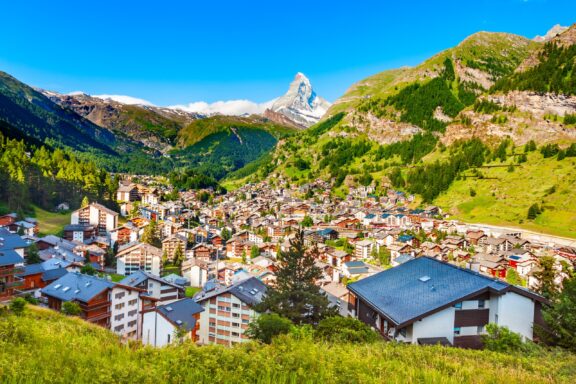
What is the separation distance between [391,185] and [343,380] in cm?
12958

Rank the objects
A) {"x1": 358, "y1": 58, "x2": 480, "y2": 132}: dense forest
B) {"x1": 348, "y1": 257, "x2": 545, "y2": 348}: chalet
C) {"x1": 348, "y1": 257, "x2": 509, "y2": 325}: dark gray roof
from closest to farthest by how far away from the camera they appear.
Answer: {"x1": 348, "y1": 257, "x2": 545, "y2": 348}: chalet < {"x1": 348, "y1": 257, "x2": 509, "y2": 325}: dark gray roof < {"x1": 358, "y1": 58, "x2": 480, "y2": 132}: dense forest

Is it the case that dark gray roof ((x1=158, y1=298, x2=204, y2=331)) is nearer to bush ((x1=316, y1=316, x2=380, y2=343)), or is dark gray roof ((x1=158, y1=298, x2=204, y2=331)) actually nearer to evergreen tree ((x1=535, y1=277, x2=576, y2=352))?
bush ((x1=316, y1=316, x2=380, y2=343))

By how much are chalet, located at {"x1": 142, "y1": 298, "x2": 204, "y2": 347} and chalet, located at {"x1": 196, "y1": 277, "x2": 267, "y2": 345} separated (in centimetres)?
92

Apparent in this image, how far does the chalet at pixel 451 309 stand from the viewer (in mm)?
16062

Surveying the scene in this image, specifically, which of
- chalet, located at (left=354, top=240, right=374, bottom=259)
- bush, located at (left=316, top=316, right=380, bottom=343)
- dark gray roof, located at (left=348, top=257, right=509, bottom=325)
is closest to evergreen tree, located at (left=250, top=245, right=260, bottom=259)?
chalet, located at (left=354, top=240, right=374, bottom=259)

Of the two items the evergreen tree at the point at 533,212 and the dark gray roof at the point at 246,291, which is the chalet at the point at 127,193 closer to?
the dark gray roof at the point at 246,291

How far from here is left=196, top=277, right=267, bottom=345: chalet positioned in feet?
113

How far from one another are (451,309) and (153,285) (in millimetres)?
38113

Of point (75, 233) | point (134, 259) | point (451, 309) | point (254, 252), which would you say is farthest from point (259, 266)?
point (451, 309)

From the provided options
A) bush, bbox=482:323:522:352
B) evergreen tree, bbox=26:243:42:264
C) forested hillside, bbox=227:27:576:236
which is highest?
forested hillside, bbox=227:27:576:236

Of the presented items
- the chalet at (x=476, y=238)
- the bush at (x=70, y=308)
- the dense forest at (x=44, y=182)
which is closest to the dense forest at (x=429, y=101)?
the chalet at (x=476, y=238)

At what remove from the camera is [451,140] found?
13650 centimetres

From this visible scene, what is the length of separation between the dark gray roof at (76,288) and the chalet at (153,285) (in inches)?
346

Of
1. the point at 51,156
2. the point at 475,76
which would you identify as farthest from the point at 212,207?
the point at 475,76
